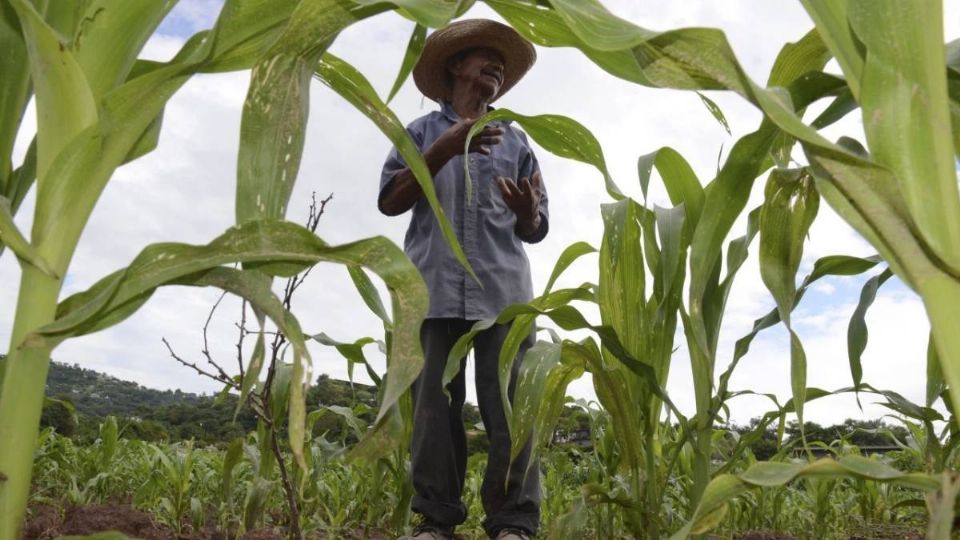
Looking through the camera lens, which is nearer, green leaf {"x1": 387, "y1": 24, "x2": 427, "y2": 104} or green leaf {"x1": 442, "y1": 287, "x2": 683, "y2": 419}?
green leaf {"x1": 387, "y1": 24, "x2": 427, "y2": 104}

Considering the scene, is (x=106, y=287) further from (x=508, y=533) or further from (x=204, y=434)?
(x=204, y=434)

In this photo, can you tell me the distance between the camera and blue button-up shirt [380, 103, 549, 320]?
72.6 inches

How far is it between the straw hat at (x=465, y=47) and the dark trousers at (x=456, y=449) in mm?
736

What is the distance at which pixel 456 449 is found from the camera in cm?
189

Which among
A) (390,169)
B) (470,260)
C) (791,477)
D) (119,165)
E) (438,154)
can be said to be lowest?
(791,477)

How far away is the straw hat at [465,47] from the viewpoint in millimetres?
2002

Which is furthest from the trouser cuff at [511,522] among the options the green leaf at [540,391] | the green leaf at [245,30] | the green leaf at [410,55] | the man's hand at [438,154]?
the green leaf at [245,30]

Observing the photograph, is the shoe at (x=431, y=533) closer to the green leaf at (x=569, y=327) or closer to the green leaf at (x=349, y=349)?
the green leaf at (x=349, y=349)

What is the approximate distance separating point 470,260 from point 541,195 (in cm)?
29

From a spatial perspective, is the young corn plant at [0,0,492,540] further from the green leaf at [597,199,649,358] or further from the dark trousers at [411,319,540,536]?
the dark trousers at [411,319,540,536]

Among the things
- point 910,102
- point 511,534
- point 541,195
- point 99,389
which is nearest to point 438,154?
point 541,195

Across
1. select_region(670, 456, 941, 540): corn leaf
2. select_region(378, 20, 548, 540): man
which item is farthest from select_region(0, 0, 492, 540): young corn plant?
select_region(378, 20, 548, 540): man

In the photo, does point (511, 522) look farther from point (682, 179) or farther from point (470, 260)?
point (682, 179)

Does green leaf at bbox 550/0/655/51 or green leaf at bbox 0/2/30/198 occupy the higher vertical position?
green leaf at bbox 550/0/655/51
